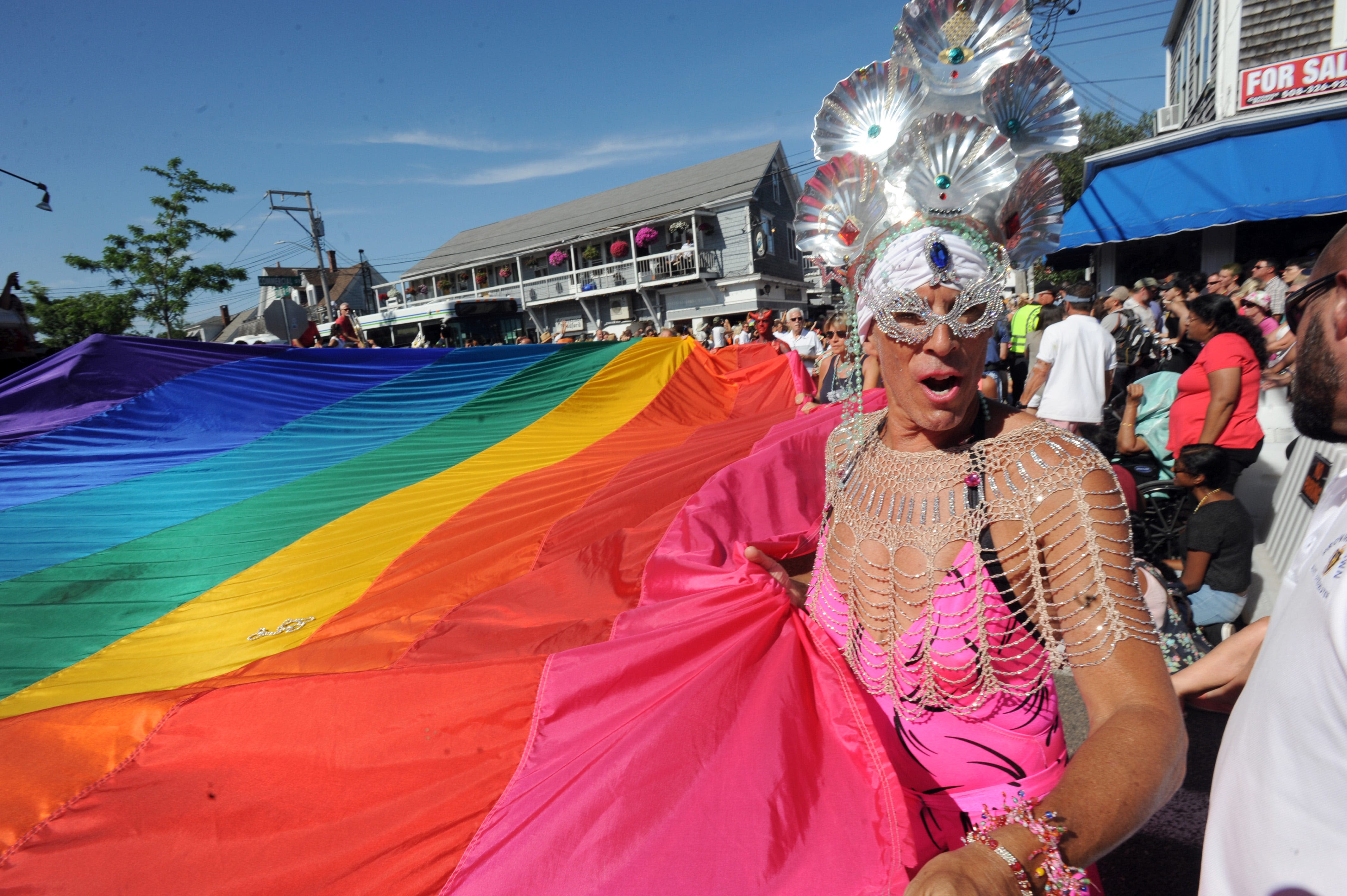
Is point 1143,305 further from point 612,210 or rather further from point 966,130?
point 612,210

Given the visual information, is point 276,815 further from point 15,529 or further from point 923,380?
point 15,529

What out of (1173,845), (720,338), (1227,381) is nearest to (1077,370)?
(1227,381)

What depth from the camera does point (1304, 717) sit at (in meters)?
0.85

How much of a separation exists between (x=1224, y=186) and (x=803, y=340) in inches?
307

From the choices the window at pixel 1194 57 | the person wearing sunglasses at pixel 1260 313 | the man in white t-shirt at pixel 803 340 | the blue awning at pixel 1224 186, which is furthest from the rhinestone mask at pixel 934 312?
the window at pixel 1194 57

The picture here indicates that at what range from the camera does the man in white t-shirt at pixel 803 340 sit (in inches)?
367

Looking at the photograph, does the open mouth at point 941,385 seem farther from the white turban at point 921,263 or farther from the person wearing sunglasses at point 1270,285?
the person wearing sunglasses at point 1270,285

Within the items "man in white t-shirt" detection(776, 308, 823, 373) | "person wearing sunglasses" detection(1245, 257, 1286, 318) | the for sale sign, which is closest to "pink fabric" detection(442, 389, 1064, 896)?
"man in white t-shirt" detection(776, 308, 823, 373)

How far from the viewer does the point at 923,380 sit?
1.51 meters

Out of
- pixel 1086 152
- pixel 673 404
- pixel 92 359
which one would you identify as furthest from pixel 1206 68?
pixel 1086 152

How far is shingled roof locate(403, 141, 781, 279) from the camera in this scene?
30.7 metres

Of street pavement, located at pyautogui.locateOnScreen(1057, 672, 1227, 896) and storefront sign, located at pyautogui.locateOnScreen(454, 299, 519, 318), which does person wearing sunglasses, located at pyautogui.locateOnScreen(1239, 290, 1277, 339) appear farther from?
storefront sign, located at pyautogui.locateOnScreen(454, 299, 519, 318)

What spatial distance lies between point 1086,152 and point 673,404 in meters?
40.3

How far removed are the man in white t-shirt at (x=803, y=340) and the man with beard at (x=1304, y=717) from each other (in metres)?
8.15
